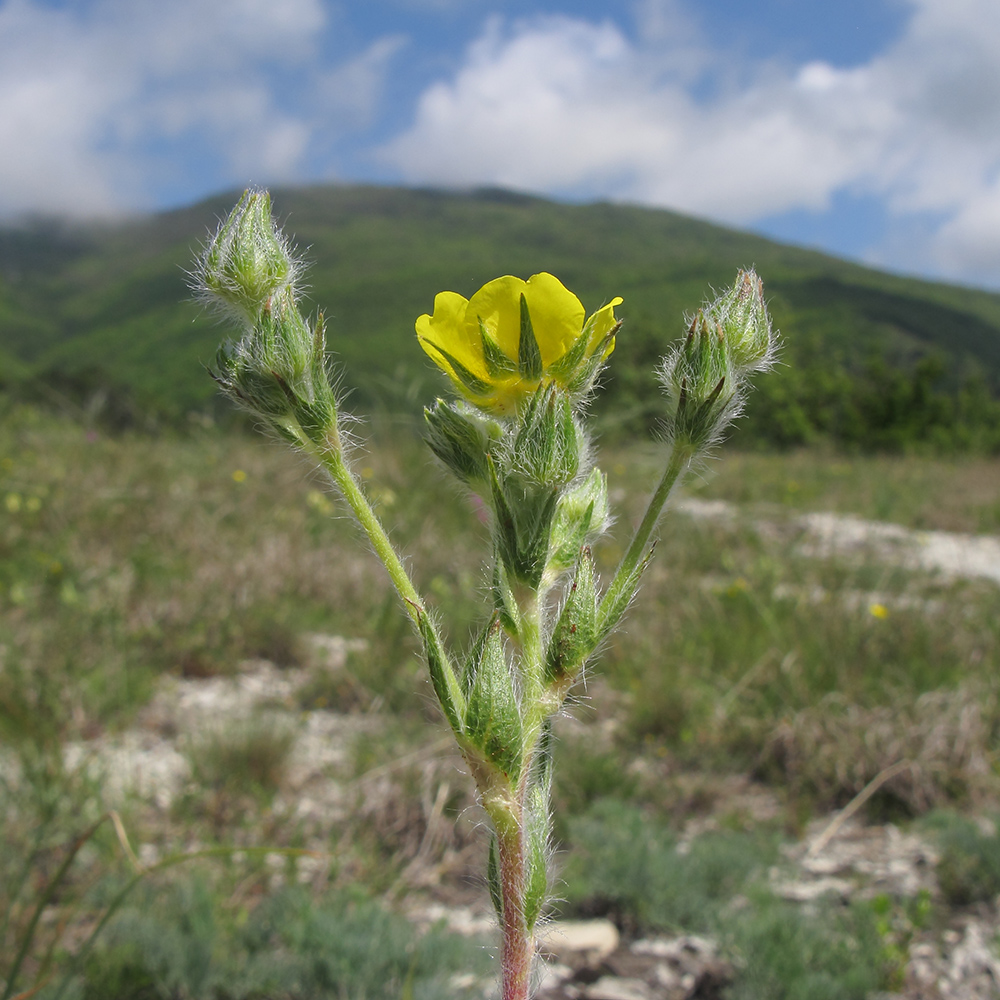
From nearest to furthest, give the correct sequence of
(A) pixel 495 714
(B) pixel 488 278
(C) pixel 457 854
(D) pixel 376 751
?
(A) pixel 495 714 < (C) pixel 457 854 < (D) pixel 376 751 < (B) pixel 488 278

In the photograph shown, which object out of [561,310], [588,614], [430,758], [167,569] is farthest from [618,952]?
[167,569]

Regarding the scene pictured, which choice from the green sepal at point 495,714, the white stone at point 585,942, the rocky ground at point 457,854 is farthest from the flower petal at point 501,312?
the white stone at point 585,942

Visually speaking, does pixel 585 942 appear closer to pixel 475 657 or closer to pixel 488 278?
pixel 475 657

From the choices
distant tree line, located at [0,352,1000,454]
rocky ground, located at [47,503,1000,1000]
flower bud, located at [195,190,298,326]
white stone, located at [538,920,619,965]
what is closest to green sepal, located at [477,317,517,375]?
flower bud, located at [195,190,298,326]

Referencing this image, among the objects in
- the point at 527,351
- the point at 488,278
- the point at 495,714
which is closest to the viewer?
the point at 495,714

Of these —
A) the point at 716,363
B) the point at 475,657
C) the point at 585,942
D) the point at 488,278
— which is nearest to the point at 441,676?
the point at 475,657

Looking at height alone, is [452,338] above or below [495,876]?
above
